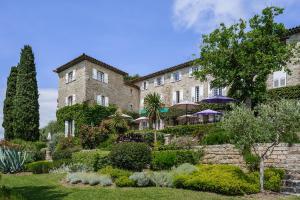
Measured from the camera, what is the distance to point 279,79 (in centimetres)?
3334

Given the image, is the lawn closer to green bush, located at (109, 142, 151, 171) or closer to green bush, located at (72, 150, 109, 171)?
green bush, located at (109, 142, 151, 171)

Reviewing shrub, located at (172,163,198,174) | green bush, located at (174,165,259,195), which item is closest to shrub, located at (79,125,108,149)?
shrub, located at (172,163,198,174)

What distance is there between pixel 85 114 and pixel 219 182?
90.7 feet

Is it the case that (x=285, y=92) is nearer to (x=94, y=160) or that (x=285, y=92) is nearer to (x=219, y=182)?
(x=94, y=160)

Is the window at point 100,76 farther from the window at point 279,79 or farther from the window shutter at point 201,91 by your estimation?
the window at point 279,79

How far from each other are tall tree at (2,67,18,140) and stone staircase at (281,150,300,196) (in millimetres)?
30200

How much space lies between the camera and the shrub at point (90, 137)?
3303cm

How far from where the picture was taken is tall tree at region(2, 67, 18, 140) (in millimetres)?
40500

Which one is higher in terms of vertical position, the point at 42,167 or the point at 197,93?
the point at 197,93

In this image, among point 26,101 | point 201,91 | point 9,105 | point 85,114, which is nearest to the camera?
point 26,101

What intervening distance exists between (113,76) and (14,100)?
461 inches

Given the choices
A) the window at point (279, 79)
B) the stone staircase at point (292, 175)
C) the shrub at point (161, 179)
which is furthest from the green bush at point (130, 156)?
the window at point (279, 79)

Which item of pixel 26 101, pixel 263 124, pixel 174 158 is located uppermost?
pixel 26 101

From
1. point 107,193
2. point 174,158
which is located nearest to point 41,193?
point 107,193
